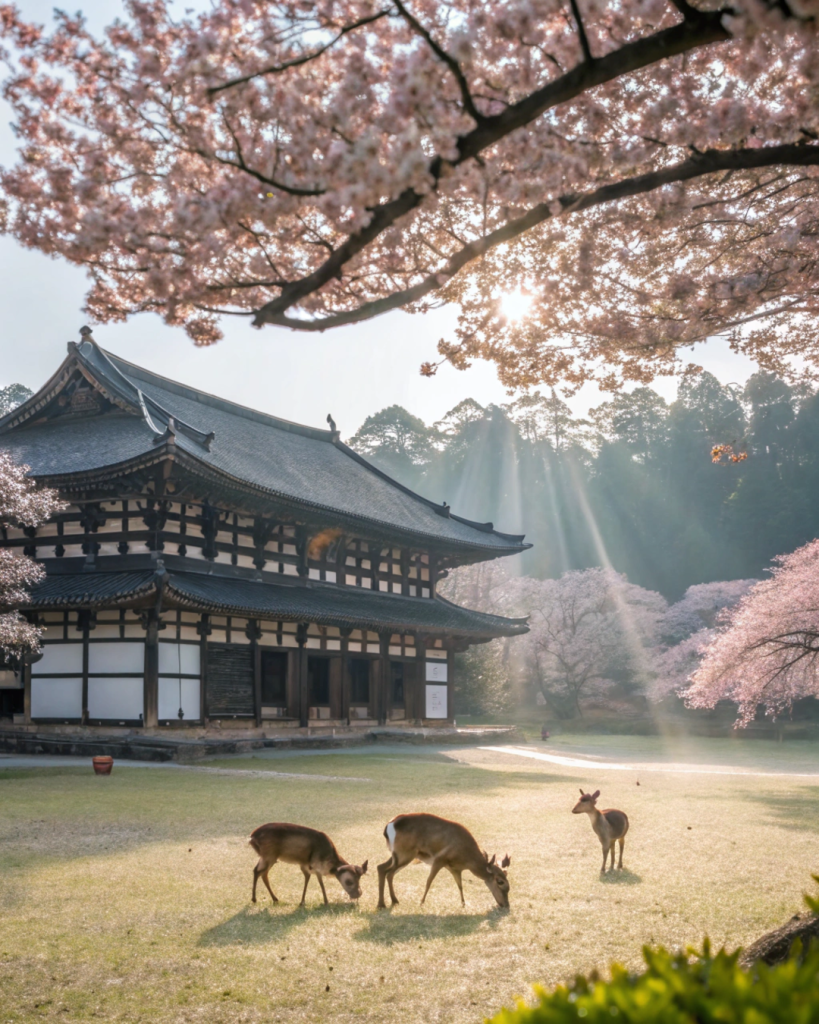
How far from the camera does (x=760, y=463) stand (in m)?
63.8

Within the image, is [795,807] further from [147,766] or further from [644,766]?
[147,766]

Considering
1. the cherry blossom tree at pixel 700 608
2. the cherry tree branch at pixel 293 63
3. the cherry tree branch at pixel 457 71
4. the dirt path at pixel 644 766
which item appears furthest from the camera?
the cherry blossom tree at pixel 700 608

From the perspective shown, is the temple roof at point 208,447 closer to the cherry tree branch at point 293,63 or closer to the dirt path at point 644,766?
the dirt path at point 644,766

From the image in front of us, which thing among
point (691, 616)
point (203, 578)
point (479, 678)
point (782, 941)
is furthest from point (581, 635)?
point (782, 941)

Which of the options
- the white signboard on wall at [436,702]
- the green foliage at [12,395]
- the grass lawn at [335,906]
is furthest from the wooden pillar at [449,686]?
the green foliage at [12,395]

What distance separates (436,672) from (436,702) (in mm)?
1081

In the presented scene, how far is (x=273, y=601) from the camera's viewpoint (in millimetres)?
23703

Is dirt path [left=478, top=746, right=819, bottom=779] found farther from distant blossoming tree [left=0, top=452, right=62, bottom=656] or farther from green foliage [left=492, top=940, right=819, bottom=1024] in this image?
green foliage [left=492, top=940, right=819, bottom=1024]

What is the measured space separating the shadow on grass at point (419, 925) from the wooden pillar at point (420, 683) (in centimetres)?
2462

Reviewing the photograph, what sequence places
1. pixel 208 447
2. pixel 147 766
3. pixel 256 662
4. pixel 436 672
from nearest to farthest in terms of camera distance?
pixel 147 766 < pixel 256 662 < pixel 208 447 < pixel 436 672

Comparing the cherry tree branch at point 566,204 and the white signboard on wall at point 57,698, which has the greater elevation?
the cherry tree branch at point 566,204

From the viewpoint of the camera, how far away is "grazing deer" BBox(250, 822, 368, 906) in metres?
6.48

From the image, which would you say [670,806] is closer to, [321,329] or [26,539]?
[321,329]

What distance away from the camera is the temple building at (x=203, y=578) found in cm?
2142
